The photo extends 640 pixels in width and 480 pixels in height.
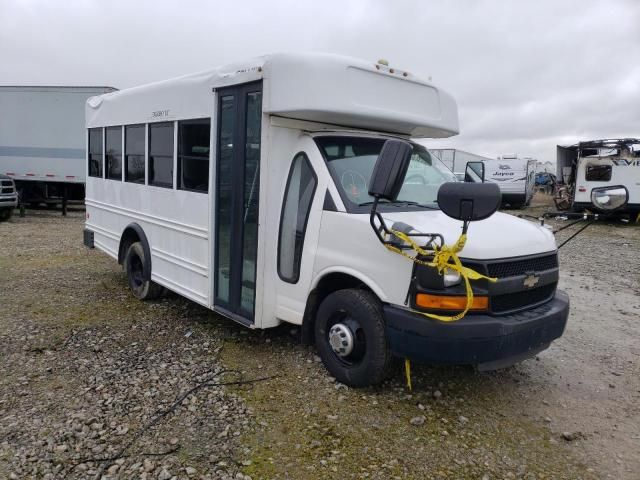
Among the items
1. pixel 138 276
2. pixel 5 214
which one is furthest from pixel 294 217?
pixel 5 214

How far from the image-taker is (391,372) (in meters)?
4.55

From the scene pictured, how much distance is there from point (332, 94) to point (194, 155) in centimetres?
180

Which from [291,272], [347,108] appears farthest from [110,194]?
[347,108]

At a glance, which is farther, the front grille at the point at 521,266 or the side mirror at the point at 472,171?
the side mirror at the point at 472,171

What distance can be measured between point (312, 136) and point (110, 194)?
390cm

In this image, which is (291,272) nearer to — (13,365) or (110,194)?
(13,365)

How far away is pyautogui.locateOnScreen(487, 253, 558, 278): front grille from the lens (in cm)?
369

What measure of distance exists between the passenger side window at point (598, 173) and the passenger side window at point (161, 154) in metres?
17.0

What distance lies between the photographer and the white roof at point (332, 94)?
166 inches

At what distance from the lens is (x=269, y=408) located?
3965 mm

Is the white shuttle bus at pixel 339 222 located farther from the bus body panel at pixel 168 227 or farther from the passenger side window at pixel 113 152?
the passenger side window at pixel 113 152

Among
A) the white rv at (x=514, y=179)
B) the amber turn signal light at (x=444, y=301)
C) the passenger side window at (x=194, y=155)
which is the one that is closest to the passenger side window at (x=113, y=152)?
the passenger side window at (x=194, y=155)

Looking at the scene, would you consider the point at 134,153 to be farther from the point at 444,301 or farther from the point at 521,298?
the point at 521,298

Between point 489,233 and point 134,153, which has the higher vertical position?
point 134,153
